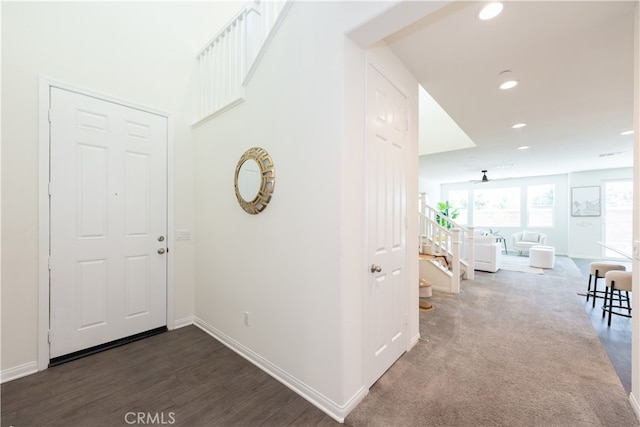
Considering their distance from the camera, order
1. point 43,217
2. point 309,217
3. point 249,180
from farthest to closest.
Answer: point 249,180
point 43,217
point 309,217

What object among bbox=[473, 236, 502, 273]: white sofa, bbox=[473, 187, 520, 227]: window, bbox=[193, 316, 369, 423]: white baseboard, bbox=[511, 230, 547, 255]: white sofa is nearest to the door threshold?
bbox=[193, 316, 369, 423]: white baseboard

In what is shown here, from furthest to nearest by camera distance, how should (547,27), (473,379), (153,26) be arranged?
1. (153,26)
2. (473,379)
3. (547,27)

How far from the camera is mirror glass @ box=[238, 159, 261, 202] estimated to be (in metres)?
2.29

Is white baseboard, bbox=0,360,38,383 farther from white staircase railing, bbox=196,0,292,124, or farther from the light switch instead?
white staircase railing, bbox=196,0,292,124

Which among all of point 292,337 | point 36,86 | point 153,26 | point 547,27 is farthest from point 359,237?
point 153,26

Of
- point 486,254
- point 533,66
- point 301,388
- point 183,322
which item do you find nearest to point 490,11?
point 533,66

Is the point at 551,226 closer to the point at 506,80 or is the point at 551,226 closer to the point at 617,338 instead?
the point at 617,338

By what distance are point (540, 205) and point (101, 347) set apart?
39.0 ft

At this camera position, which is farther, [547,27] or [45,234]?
[45,234]

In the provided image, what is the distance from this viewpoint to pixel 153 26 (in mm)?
2932

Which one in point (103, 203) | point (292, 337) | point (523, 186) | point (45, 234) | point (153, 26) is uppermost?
point (153, 26)

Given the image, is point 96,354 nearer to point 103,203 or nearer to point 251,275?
point 103,203

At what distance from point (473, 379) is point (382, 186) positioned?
1.69 m

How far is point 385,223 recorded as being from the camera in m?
2.13
